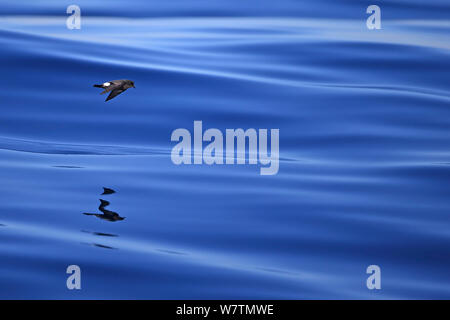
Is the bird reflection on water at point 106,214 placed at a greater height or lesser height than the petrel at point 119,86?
lesser

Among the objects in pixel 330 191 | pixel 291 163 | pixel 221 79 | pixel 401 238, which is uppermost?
pixel 221 79

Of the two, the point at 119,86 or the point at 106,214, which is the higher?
the point at 119,86

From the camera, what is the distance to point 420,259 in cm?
677

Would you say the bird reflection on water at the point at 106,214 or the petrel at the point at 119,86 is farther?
the petrel at the point at 119,86

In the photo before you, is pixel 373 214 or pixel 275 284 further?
pixel 373 214

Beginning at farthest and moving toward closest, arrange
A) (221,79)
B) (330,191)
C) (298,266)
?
1. (221,79)
2. (330,191)
3. (298,266)

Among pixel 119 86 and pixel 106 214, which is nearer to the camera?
pixel 106 214

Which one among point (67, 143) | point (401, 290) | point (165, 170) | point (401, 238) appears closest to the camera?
point (401, 290)

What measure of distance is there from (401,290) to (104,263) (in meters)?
2.67

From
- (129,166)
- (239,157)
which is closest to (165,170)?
(129,166)

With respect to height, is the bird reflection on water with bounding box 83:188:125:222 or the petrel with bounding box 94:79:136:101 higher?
the petrel with bounding box 94:79:136:101

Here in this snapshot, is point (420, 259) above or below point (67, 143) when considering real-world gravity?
below

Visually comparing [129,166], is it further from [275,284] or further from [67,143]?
[275,284]

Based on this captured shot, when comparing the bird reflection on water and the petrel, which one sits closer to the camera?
the bird reflection on water
